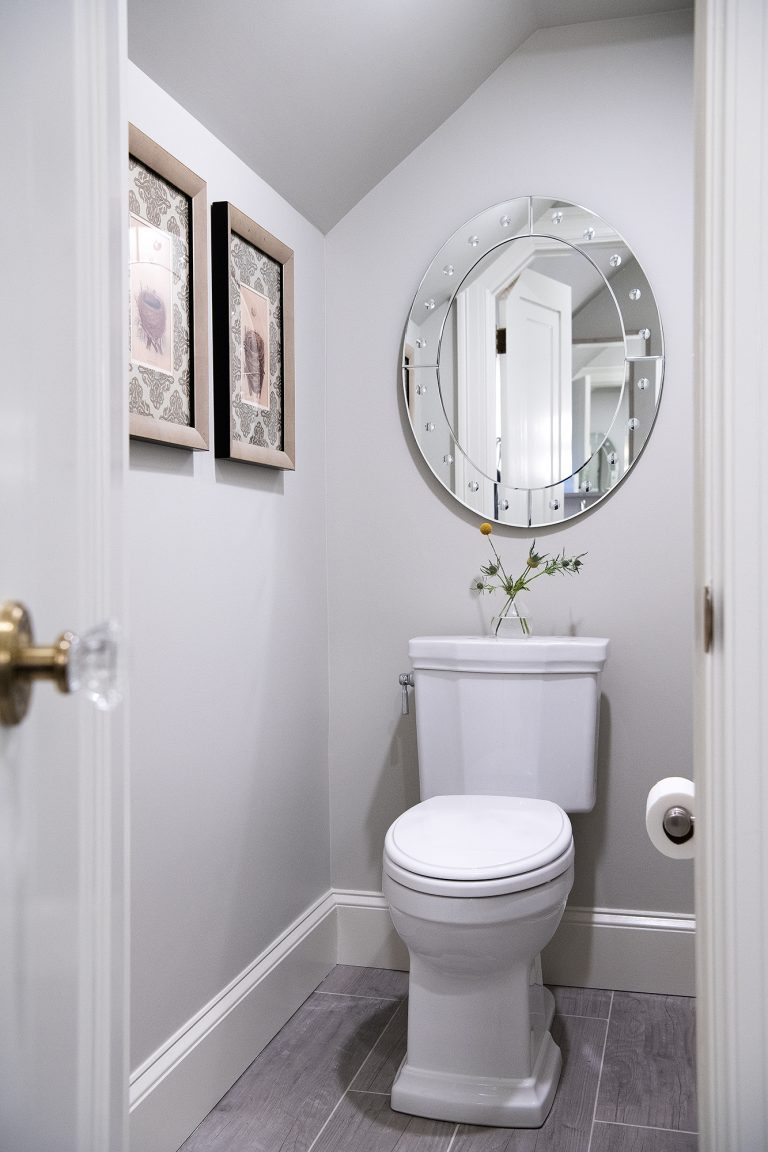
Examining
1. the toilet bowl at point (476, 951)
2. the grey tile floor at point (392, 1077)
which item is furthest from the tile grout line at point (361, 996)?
the toilet bowl at point (476, 951)

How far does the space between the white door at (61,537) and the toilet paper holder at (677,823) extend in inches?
23.3

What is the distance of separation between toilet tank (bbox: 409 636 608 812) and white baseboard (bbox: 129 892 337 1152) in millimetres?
504

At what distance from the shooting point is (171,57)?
5.60 ft

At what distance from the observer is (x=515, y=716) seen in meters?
2.27

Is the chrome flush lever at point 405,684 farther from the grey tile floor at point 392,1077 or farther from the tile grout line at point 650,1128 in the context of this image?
the tile grout line at point 650,1128

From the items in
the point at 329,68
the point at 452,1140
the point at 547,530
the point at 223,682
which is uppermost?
the point at 329,68

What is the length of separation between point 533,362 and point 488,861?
1259 millimetres

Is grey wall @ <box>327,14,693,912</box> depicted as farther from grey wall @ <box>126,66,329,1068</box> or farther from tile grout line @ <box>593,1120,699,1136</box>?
tile grout line @ <box>593,1120,699,1136</box>

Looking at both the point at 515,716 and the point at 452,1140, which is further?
the point at 515,716

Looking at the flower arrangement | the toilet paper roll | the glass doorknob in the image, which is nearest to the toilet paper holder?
the toilet paper roll

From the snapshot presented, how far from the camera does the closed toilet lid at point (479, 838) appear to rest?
1.77 m

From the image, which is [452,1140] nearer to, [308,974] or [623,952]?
[308,974]

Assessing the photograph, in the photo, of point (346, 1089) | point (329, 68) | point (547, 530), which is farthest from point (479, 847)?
point (329, 68)

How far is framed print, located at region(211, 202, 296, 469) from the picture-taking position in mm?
1959
